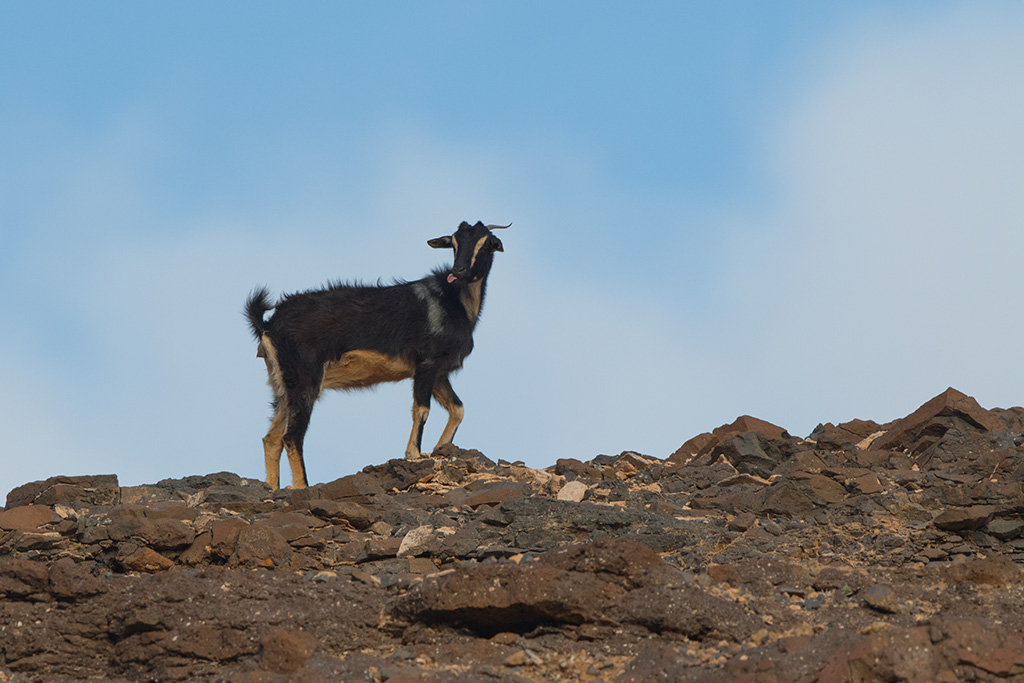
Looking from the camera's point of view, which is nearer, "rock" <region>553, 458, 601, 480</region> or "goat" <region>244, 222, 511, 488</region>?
"rock" <region>553, 458, 601, 480</region>

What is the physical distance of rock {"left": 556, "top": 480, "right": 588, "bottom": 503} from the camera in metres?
9.22

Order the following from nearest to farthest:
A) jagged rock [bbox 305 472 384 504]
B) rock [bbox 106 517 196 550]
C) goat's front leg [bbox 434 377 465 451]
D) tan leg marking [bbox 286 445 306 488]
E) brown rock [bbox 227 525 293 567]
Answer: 1. brown rock [bbox 227 525 293 567]
2. rock [bbox 106 517 196 550]
3. jagged rock [bbox 305 472 384 504]
4. tan leg marking [bbox 286 445 306 488]
5. goat's front leg [bbox 434 377 465 451]

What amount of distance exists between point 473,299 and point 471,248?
0.67 meters

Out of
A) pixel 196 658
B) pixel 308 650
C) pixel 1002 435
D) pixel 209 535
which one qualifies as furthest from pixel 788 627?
pixel 1002 435

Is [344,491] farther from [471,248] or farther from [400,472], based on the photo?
[471,248]

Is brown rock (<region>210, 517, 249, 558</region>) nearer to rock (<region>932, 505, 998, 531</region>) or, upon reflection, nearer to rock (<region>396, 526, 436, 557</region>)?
rock (<region>396, 526, 436, 557</region>)

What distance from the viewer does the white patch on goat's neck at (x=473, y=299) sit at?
46.2 feet

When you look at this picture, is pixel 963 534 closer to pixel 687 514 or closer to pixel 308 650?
pixel 687 514

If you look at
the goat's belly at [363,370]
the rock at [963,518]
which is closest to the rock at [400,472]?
the goat's belly at [363,370]

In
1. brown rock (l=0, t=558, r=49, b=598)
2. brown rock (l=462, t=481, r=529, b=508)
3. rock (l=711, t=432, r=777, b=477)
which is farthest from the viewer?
rock (l=711, t=432, r=777, b=477)

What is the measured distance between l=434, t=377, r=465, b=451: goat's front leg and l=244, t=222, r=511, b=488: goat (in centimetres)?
1

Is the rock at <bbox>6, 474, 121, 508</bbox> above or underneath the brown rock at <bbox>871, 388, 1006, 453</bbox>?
underneath

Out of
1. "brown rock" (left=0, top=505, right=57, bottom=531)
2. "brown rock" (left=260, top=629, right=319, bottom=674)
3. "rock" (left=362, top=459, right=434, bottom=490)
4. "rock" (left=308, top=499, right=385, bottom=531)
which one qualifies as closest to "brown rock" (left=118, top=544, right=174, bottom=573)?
"rock" (left=308, top=499, right=385, bottom=531)

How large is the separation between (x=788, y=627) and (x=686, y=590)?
61 centimetres
